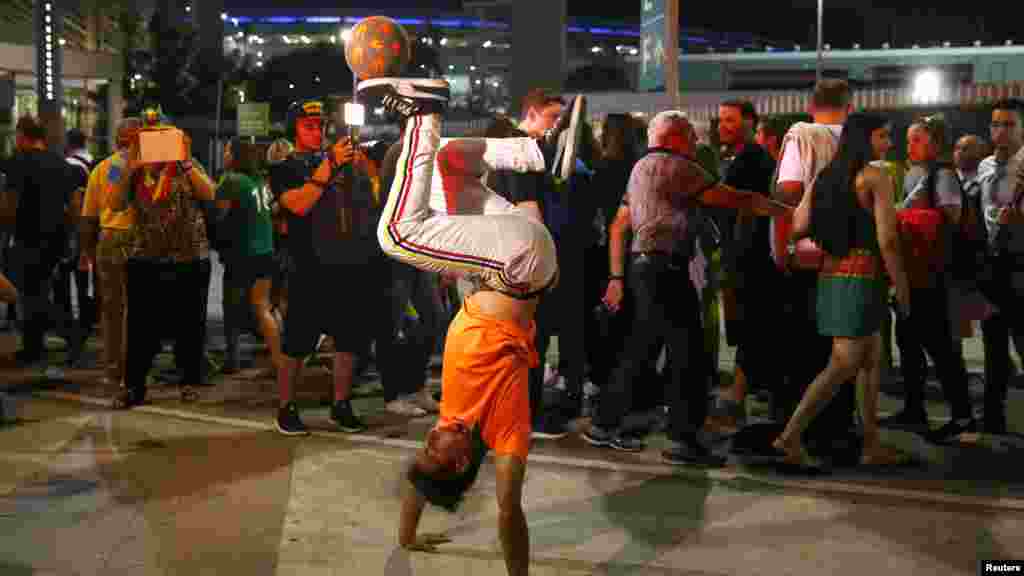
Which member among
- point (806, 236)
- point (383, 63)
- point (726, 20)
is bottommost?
point (806, 236)

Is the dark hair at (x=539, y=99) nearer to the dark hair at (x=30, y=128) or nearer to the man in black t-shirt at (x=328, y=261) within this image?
the man in black t-shirt at (x=328, y=261)

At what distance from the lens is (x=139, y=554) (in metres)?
4.88

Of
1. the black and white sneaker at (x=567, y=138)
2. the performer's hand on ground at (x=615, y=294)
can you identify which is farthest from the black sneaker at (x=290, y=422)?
the black and white sneaker at (x=567, y=138)

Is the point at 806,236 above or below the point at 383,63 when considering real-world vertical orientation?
below

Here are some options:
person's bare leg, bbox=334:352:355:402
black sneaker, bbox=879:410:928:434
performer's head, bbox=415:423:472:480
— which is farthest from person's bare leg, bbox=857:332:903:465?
person's bare leg, bbox=334:352:355:402

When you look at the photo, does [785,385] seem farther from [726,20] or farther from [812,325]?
[726,20]

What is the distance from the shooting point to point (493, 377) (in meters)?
4.20

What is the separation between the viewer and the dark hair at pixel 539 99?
6895mm

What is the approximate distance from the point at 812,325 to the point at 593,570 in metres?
2.92

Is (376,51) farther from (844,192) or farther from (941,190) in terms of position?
(941,190)

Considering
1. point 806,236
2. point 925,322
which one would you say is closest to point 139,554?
point 806,236

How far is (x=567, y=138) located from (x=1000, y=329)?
3744mm

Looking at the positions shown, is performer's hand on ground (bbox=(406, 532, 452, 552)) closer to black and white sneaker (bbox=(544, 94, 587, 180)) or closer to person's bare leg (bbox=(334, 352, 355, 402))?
black and white sneaker (bbox=(544, 94, 587, 180))

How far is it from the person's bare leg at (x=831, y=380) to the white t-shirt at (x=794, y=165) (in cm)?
97
